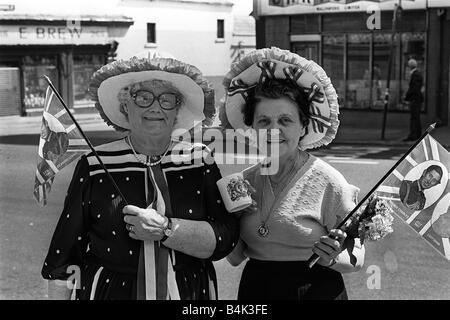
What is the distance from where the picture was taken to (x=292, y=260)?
2.56 meters

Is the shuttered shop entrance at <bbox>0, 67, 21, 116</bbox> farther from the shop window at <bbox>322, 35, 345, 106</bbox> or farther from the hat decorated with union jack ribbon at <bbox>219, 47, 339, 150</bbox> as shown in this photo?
the hat decorated with union jack ribbon at <bbox>219, 47, 339, 150</bbox>

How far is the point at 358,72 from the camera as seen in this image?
17016 millimetres

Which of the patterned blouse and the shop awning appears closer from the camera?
the patterned blouse

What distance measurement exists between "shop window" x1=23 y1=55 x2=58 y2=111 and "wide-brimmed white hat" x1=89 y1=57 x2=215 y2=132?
19194 millimetres

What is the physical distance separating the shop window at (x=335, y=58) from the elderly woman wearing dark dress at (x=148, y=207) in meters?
14.9

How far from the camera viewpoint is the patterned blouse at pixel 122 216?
2420 mm

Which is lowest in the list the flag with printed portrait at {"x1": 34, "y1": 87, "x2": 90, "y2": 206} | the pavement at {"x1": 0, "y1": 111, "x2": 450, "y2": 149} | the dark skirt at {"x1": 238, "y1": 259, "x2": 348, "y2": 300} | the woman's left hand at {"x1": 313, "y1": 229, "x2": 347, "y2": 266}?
the pavement at {"x1": 0, "y1": 111, "x2": 450, "y2": 149}

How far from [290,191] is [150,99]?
2.01 ft

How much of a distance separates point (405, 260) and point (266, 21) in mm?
13113

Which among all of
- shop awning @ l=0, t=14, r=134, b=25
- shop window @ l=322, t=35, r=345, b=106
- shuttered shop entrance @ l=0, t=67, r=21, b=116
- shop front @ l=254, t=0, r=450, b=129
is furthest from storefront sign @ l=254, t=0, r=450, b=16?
shuttered shop entrance @ l=0, t=67, r=21, b=116

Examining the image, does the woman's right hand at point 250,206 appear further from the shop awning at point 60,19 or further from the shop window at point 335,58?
the shop awning at point 60,19

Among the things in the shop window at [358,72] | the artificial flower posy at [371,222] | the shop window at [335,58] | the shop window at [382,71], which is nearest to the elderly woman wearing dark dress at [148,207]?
the artificial flower posy at [371,222]

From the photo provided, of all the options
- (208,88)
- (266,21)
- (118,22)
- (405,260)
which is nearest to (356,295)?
(405,260)

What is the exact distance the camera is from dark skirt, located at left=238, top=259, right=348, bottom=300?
257 centimetres
